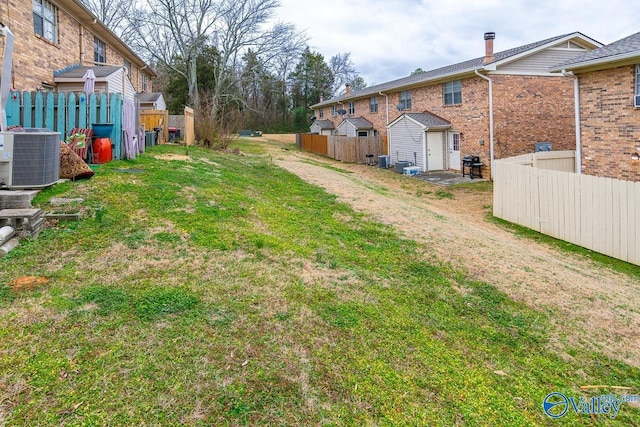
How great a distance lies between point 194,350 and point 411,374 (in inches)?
66.9

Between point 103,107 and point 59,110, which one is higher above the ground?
point 103,107

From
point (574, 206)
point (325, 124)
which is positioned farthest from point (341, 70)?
point (574, 206)

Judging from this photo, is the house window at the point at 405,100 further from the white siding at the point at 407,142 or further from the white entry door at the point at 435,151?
the white entry door at the point at 435,151

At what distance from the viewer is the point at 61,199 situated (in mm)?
6027

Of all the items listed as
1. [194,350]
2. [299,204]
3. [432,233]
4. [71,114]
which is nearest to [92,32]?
[71,114]

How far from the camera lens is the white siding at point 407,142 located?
2211cm

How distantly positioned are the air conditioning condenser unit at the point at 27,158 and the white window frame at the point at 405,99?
72.1 ft

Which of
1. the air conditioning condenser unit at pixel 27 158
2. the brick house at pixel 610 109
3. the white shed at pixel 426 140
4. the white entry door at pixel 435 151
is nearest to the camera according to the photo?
the air conditioning condenser unit at pixel 27 158

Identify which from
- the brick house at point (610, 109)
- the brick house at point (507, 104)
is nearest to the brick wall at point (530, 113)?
the brick house at point (507, 104)

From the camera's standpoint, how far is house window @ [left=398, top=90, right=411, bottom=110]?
25344 mm

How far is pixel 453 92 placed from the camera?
21.2m

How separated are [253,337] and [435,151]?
65.8 ft

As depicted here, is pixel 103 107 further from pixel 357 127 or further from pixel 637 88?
pixel 357 127

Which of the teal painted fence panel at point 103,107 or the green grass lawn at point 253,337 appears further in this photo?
the teal painted fence panel at point 103,107
